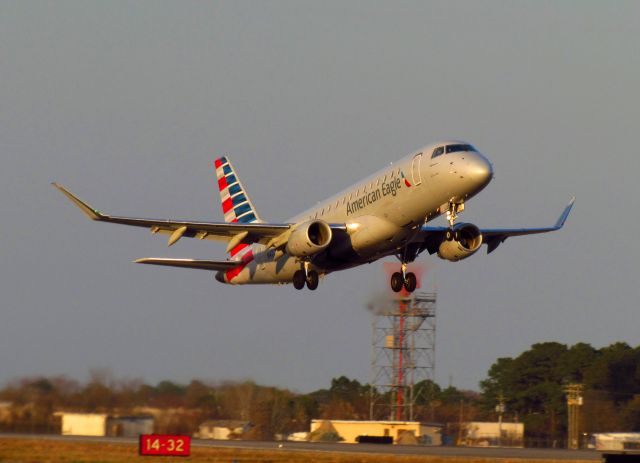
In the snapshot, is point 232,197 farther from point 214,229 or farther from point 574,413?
point 574,413

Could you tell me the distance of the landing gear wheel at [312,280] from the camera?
155ft

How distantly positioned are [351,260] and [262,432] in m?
18.8

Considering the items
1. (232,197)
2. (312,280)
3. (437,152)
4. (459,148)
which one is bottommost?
(312,280)

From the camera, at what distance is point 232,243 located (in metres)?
47.8

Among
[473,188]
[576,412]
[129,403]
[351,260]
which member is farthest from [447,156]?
[576,412]

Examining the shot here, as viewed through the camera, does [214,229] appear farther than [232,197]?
No

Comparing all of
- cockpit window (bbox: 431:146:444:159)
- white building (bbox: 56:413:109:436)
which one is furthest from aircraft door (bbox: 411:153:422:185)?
white building (bbox: 56:413:109:436)

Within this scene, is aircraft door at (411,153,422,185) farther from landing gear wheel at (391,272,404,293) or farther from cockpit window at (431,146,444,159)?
landing gear wheel at (391,272,404,293)

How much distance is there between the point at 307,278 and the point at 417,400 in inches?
1786

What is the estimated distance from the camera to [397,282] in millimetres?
48500

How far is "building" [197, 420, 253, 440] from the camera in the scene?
2149 inches

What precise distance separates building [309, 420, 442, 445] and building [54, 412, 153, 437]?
1572 centimetres

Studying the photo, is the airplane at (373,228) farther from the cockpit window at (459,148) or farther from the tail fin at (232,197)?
the tail fin at (232,197)

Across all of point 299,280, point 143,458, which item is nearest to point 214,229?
point 299,280
